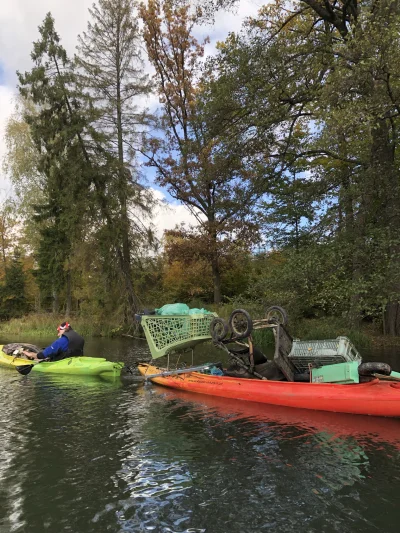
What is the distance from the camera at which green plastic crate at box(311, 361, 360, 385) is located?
7.89m

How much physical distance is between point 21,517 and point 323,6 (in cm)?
1605

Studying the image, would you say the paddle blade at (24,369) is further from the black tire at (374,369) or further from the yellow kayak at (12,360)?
the black tire at (374,369)

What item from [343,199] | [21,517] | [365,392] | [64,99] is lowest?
[21,517]

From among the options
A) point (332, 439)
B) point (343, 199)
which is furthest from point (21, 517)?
point (343, 199)

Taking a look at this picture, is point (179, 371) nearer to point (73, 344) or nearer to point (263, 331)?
point (73, 344)

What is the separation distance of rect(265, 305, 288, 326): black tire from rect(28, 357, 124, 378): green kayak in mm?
4659

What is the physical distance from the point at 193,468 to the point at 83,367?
279 inches

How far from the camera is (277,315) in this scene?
34.7 feet

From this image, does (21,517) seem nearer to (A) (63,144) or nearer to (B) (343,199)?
(B) (343,199)

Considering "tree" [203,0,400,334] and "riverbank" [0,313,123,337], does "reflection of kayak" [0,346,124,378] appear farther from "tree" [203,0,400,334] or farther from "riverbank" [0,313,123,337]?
"riverbank" [0,313,123,337]

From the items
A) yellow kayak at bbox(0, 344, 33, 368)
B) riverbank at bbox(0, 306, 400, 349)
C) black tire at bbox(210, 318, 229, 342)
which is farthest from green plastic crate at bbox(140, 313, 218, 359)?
riverbank at bbox(0, 306, 400, 349)

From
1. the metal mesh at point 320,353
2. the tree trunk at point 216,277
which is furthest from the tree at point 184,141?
the metal mesh at point 320,353

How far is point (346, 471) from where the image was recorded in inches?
218

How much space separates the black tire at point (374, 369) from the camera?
302 inches
